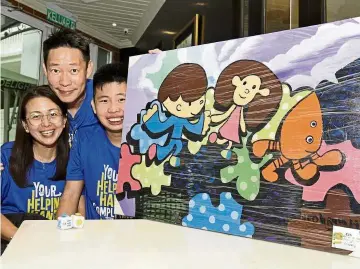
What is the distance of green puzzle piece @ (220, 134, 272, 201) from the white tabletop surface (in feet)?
0.34

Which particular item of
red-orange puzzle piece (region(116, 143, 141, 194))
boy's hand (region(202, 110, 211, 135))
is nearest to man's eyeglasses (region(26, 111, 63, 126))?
red-orange puzzle piece (region(116, 143, 141, 194))

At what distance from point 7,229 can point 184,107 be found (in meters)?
0.72

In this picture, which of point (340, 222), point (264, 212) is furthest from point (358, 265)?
point (264, 212)

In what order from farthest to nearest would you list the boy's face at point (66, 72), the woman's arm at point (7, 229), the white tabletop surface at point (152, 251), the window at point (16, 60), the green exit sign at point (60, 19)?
the green exit sign at point (60, 19) < the window at point (16, 60) < the boy's face at point (66, 72) < the woman's arm at point (7, 229) < the white tabletop surface at point (152, 251)

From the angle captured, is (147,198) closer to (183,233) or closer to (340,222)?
(183,233)

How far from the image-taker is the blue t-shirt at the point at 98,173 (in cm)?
126

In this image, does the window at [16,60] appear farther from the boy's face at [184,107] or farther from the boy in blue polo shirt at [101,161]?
the boy's face at [184,107]

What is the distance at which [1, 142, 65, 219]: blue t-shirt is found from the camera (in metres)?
1.33

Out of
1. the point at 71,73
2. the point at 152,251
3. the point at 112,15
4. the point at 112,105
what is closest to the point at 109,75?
the point at 112,105

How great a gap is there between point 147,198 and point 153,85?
0.31 meters

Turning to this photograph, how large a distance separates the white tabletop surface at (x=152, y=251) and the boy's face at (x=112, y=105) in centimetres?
46

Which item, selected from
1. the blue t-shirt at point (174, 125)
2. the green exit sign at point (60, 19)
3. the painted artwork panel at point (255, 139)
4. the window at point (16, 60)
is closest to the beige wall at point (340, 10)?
the painted artwork panel at point (255, 139)

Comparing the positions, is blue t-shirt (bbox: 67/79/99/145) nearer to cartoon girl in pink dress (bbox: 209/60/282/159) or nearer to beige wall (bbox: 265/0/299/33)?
cartoon girl in pink dress (bbox: 209/60/282/159)

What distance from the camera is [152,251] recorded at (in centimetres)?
72
